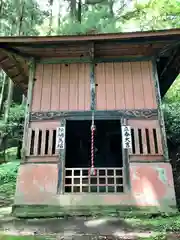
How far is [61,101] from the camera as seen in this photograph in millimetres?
7410

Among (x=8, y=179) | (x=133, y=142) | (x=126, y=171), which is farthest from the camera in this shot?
(x=8, y=179)

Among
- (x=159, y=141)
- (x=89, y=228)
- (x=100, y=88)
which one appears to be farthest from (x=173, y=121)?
(x=89, y=228)

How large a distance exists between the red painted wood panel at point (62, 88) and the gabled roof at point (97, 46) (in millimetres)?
451

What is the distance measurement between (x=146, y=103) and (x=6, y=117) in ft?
31.3

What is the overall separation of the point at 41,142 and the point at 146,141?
3076mm

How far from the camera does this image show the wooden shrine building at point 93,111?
6.41 meters

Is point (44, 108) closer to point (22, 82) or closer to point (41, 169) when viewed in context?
point (41, 169)

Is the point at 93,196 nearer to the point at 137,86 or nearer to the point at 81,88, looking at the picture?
the point at 81,88

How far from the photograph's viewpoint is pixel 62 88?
7562 mm

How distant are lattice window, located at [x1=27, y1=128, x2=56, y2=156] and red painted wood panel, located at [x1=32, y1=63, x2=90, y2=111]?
0.74m

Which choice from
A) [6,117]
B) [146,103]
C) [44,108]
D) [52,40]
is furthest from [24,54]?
[6,117]

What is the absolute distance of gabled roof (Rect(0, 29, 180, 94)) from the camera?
691 cm

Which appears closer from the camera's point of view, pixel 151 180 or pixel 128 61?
pixel 151 180

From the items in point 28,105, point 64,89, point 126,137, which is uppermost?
point 64,89
